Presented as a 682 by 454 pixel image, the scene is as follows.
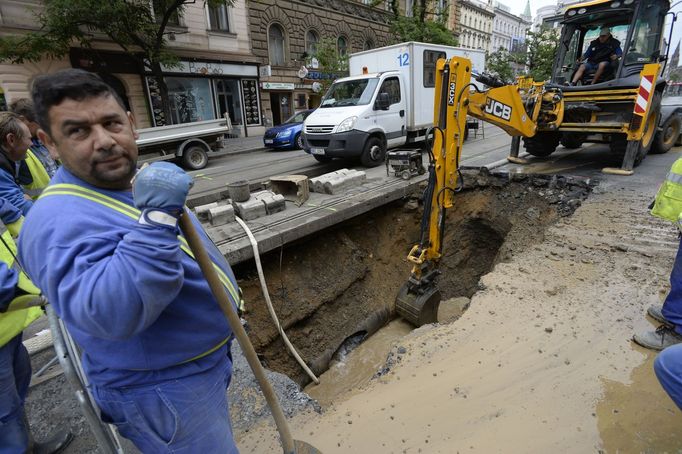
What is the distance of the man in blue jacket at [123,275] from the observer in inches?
40.9

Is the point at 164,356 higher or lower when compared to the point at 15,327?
higher

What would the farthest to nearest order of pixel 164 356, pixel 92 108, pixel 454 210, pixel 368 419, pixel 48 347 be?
pixel 454 210
pixel 48 347
pixel 368 419
pixel 164 356
pixel 92 108

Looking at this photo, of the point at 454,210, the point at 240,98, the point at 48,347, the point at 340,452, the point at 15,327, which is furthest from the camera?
the point at 240,98

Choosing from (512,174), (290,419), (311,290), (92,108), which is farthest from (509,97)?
(92,108)

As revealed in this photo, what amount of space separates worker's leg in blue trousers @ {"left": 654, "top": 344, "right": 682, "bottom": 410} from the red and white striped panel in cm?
632

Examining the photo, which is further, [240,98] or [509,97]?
[240,98]

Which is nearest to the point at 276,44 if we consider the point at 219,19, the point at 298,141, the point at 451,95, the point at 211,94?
the point at 219,19

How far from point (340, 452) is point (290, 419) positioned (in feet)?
1.51

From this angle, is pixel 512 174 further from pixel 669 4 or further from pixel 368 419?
pixel 368 419

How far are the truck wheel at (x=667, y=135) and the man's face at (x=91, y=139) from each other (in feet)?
35.5

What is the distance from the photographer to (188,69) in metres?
15.8

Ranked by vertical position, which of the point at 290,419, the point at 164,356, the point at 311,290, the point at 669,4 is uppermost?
the point at 669,4

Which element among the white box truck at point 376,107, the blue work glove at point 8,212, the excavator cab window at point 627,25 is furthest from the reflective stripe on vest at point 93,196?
the excavator cab window at point 627,25

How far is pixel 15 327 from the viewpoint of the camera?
78.2 inches
